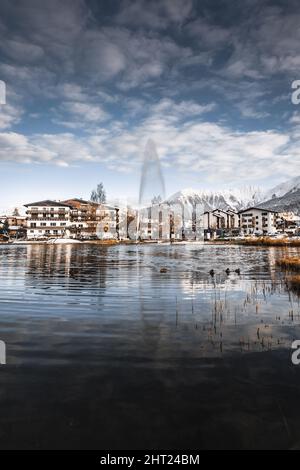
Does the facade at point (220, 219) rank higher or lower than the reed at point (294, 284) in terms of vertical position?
higher

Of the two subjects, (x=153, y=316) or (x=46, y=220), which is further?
(x=46, y=220)

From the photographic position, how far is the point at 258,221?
176 metres

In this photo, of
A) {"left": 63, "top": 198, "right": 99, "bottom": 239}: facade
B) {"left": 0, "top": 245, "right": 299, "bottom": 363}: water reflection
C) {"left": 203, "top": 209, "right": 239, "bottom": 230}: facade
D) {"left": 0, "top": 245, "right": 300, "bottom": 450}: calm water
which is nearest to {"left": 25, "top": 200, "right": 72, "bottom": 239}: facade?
{"left": 63, "top": 198, "right": 99, "bottom": 239}: facade

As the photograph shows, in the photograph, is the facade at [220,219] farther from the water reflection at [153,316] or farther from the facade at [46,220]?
the water reflection at [153,316]

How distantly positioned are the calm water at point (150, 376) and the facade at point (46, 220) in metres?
129

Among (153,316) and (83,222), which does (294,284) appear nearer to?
(153,316)

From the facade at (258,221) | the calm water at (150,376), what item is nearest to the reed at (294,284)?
the calm water at (150,376)

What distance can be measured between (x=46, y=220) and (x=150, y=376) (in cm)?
14103

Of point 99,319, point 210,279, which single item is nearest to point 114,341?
point 99,319

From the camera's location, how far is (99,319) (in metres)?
13.2

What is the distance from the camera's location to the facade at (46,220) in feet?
457

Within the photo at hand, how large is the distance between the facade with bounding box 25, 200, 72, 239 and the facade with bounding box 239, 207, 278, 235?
3902 inches

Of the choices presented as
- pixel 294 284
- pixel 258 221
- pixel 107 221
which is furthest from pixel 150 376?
pixel 258 221

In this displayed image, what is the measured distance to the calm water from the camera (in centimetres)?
548
